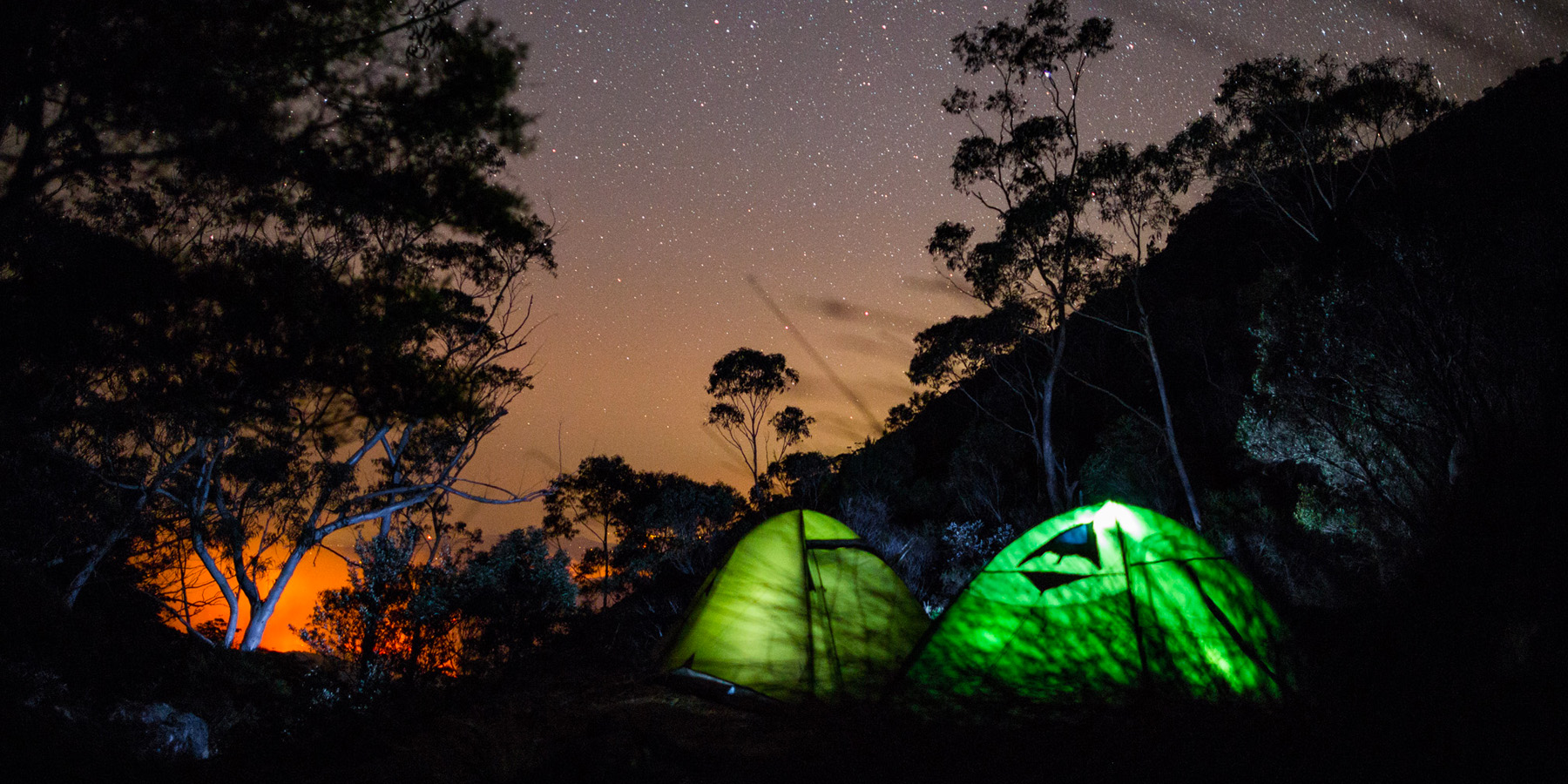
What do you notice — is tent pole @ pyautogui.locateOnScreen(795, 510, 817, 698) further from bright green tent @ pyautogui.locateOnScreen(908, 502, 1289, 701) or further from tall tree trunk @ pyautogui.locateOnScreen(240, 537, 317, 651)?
tall tree trunk @ pyautogui.locateOnScreen(240, 537, 317, 651)

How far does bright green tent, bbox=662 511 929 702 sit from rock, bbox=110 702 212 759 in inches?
251

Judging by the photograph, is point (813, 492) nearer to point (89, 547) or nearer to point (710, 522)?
point (710, 522)

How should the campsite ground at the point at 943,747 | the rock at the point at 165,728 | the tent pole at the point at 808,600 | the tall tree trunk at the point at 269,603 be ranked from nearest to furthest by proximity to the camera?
1. the campsite ground at the point at 943,747
2. the tent pole at the point at 808,600
3. the rock at the point at 165,728
4. the tall tree trunk at the point at 269,603

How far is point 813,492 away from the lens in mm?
34281

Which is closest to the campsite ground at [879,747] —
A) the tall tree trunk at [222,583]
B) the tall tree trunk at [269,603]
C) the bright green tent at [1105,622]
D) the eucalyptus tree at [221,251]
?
the bright green tent at [1105,622]

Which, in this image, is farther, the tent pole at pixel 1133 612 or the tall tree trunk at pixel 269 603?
the tall tree trunk at pixel 269 603

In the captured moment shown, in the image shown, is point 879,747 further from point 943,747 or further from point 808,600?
point 808,600

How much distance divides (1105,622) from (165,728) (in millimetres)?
11579

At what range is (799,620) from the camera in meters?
8.29

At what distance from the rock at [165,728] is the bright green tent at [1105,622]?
928cm

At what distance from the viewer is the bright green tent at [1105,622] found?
6246 millimetres

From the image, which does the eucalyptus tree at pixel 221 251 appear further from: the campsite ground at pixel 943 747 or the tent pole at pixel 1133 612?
the tent pole at pixel 1133 612

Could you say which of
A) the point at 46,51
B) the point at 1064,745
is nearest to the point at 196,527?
the point at 46,51

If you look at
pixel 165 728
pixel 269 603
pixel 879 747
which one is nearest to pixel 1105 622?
pixel 879 747
